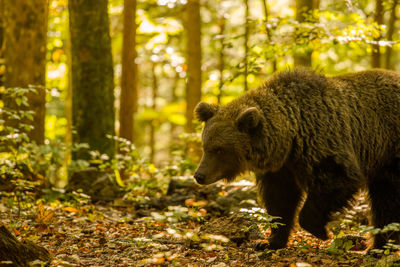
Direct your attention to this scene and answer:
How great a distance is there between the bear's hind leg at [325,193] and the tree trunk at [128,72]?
7115 mm

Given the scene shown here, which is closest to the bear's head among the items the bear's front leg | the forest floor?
the bear's front leg

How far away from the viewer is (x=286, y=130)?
5.83 m

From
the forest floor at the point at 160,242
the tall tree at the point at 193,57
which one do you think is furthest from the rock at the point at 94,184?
the tall tree at the point at 193,57

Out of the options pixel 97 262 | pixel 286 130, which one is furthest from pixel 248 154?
pixel 97 262

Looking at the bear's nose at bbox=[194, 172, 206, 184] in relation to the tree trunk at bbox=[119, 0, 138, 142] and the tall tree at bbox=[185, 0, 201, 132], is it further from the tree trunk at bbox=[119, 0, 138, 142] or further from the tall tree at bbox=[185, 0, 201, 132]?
the tall tree at bbox=[185, 0, 201, 132]

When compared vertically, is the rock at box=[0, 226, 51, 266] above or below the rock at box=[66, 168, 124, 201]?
above

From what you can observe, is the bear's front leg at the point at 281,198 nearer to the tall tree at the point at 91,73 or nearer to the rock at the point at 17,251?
the rock at the point at 17,251

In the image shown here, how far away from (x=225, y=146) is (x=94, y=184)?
4184 mm

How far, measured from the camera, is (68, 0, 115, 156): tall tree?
997 centimetres

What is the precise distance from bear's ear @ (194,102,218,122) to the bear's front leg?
110 centimetres

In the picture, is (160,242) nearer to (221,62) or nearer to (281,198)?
(281,198)

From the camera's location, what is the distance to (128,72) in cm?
1176

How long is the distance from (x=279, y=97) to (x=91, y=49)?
5491 millimetres

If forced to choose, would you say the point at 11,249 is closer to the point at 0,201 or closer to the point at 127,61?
the point at 0,201
